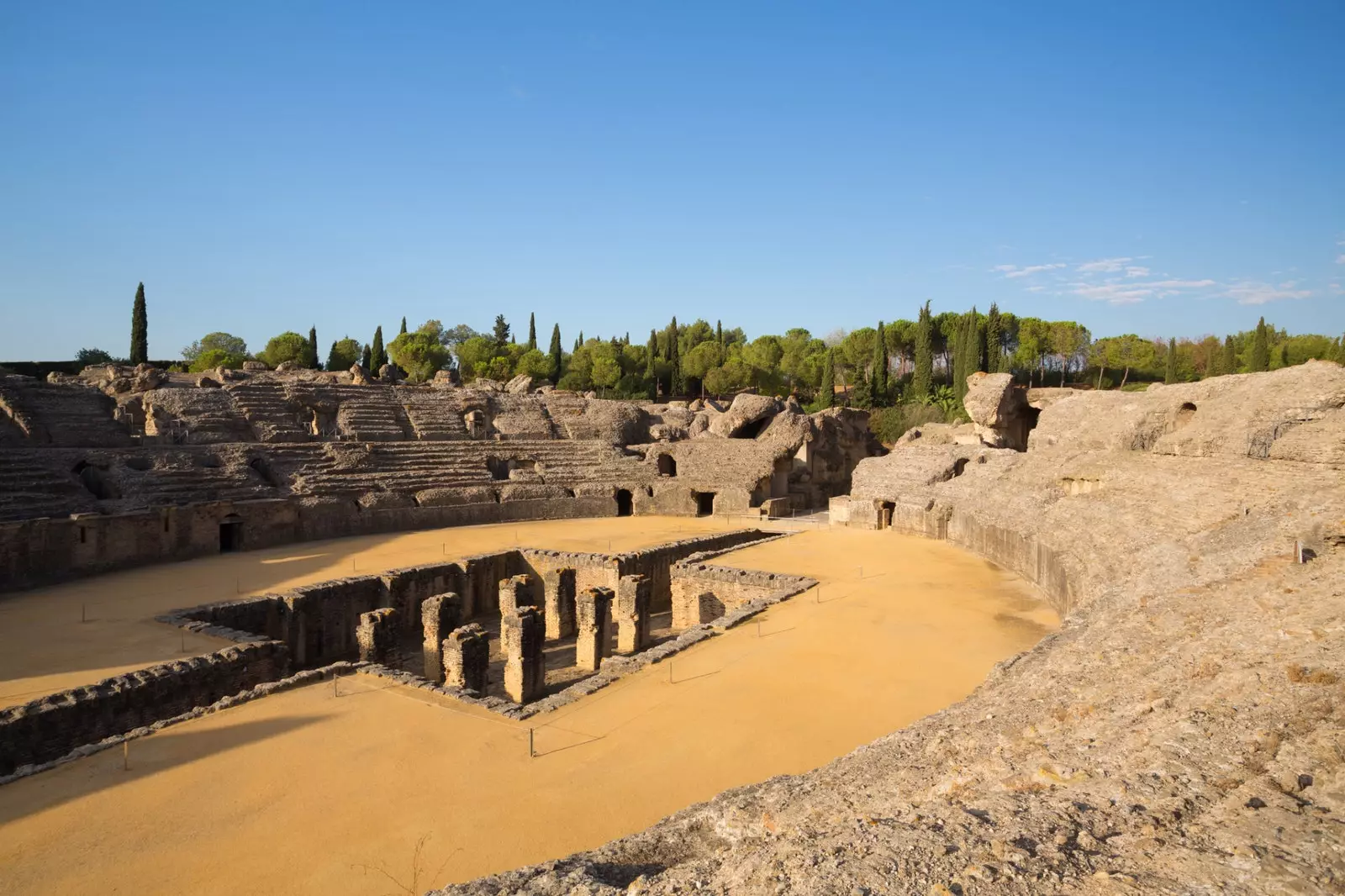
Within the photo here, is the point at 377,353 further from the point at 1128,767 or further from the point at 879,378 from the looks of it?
the point at 1128,767

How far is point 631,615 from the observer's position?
1520cm

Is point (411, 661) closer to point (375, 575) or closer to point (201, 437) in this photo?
point (375, 575)

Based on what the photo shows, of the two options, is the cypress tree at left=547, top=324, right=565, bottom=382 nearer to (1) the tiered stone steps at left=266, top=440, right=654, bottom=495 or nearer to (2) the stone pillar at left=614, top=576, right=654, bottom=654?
(1) the tiered stone steps at left=266, top=440, right=654, bottom=495

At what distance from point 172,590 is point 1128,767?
691 inches

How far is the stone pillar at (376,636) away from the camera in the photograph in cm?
1315

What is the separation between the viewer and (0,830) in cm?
668

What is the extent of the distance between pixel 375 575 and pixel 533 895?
1321cm

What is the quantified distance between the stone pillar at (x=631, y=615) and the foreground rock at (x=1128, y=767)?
24.6 ft

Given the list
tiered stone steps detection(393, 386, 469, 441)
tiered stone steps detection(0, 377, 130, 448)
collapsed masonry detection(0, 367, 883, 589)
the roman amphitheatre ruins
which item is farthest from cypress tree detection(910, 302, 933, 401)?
tiered stone steps detection(0, 377, 130, 448)

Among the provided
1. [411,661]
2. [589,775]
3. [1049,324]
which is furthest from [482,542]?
[1049,324]

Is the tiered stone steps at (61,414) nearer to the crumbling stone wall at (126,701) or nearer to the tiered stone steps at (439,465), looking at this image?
the tiered stone steps at (439,465)

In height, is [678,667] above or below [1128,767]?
below

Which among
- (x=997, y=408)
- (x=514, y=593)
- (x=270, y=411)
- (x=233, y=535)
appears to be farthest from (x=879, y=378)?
(x=233, y=535)

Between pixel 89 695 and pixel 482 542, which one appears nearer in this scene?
pixel 89 695
